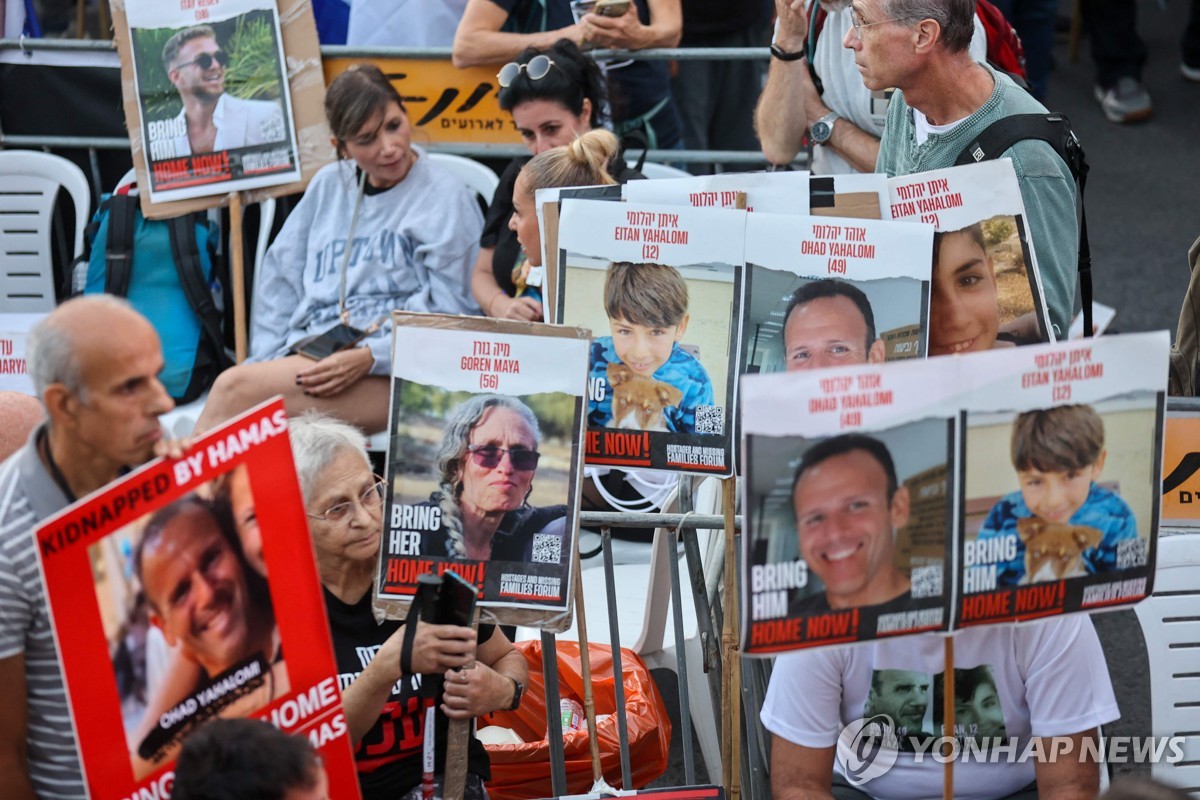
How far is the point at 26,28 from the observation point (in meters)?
6.20

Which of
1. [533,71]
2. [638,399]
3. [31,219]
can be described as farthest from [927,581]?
[31,219]

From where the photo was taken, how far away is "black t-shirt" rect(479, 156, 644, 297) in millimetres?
4520

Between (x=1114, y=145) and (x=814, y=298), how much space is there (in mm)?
5729

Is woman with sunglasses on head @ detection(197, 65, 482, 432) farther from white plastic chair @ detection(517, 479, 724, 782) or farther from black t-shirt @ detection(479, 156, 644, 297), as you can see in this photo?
white plastic chair @ detection(517, 479, 724, 782)

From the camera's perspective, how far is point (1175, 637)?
2990 millimetres

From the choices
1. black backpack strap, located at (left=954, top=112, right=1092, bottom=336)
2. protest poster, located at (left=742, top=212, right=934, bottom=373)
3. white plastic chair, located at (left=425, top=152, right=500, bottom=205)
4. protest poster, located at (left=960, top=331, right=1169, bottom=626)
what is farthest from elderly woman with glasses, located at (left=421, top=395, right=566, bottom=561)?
white plastic chair, located at (left=425, top=152, right=500, bottom=205)

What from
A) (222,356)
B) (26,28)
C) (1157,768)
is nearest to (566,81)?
(222,356)

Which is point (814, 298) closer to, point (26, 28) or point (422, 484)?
point (422, 484)

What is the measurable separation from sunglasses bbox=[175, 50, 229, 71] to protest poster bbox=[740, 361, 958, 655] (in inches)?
125

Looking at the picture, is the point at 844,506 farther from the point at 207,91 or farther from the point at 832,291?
the point at 207,91

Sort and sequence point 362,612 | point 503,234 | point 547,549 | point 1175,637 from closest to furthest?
point 547,549
point 362,612
point 1175,637
point 503,234

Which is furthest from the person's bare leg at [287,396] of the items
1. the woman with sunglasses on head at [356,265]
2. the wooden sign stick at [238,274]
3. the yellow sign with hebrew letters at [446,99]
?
the yellow sign with hebrew letters at [446,99]

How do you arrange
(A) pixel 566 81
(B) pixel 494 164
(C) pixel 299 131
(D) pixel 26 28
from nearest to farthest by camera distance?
(A) pixel 566 81 < (C) pixel 299 131 < (B) pixel 494 164 < (D) pixel 26 28

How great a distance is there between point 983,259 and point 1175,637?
3.00 ft
